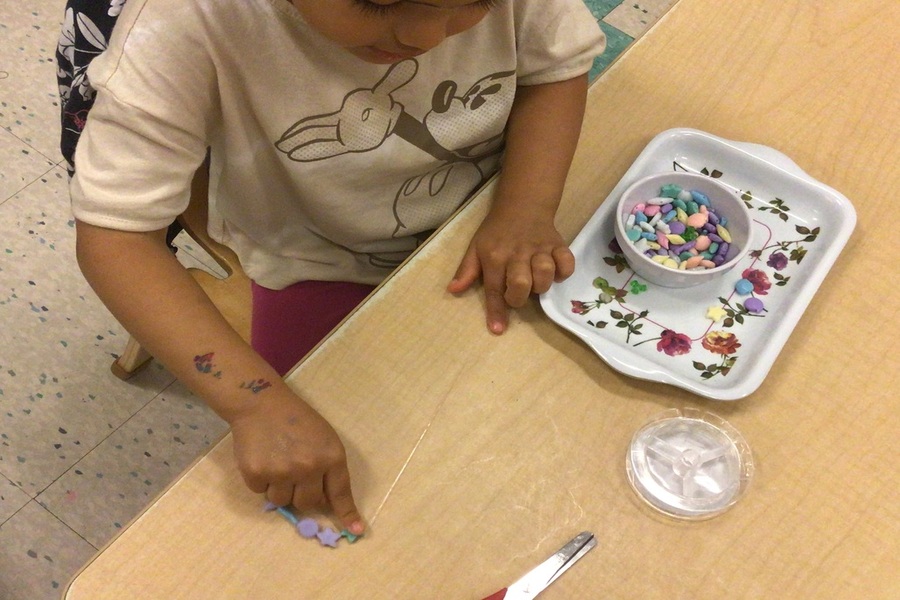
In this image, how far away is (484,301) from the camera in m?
0.61

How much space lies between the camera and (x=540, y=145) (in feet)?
2.28

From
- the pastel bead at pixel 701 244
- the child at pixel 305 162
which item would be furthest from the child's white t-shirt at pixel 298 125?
the pastel bead at pixel 701 244

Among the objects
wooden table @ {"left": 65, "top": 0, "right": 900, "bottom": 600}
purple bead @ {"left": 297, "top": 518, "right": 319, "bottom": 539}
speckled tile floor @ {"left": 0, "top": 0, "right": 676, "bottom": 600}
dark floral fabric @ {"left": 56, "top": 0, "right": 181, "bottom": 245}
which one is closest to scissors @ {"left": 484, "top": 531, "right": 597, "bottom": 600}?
wooden table @ {"left": 65, "top": 0, "right": 900, "bottom": 600}

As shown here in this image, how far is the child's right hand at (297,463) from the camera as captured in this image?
50cm

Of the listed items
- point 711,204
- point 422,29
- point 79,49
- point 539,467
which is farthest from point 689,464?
point 79,49

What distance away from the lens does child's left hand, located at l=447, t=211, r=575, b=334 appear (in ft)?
1.94

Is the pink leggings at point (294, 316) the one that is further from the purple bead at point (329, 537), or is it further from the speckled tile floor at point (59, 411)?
the speckled tile floor at point (59, 411)

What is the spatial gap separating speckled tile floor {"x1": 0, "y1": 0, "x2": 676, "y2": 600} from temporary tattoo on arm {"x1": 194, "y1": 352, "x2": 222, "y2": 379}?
0.68 m

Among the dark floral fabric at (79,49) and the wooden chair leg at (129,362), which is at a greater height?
the dark floral fabric at (79,49)

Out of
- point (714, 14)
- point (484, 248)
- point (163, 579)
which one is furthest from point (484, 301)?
point (714, 14)

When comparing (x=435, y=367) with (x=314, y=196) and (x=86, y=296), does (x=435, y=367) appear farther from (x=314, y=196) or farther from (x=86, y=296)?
(x=86, y=296)

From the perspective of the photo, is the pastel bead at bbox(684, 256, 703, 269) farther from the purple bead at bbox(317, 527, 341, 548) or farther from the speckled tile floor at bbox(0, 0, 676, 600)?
the speckled tile floor at bbox(0, 0, 676, 600)

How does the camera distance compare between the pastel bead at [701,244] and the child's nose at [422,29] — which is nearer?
the child's nose at [422,29]

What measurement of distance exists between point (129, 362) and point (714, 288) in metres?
0.95
